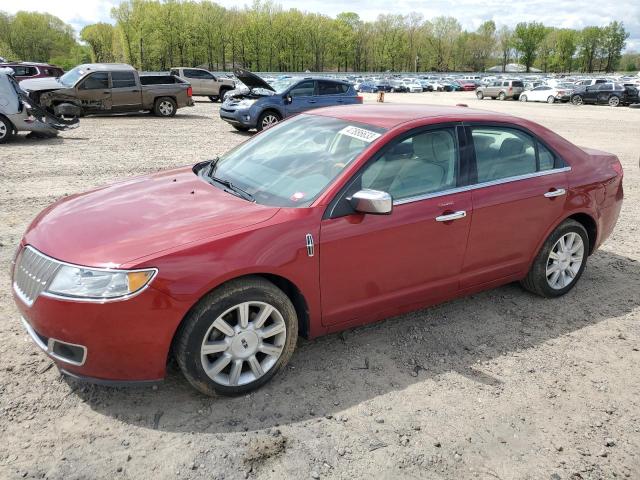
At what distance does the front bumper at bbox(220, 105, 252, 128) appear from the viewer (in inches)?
562

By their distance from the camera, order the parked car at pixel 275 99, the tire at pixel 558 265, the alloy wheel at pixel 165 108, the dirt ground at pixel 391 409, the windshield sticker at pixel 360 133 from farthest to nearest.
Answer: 1. the alloy wheel at pixel 165 108
2. the parked car at pixel 275 99
3. the tire at pixel 558 265
4. the windshield sticker at pixel 360 133
5. the dirt ground at pixel 391 409

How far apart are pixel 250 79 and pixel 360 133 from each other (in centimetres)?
1086

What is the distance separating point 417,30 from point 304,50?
34.2m

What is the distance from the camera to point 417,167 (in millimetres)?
3646

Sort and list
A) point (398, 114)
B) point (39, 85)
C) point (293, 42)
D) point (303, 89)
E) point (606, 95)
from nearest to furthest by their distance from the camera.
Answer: point (398, 114), point (303, 89), point (39, 85), point (606, 95), point (293, 42)

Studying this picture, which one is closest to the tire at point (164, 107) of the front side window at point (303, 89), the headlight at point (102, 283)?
the front side window at point (303, 89)

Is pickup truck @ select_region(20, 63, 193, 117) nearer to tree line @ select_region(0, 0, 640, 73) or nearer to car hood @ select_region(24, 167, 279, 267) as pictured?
car hood @ select_region(24, 167, 279, 267)

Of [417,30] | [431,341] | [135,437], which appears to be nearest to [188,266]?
[135,437]

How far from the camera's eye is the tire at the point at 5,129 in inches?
454

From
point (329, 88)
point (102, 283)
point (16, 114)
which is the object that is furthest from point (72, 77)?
point (102, 283)

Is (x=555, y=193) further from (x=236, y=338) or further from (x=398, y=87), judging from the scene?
(x=398, y=87)

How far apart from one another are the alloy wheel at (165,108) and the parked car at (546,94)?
29.7m

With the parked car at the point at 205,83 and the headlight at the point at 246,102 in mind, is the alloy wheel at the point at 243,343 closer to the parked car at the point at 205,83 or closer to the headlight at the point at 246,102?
the headlight at the point at 246,102

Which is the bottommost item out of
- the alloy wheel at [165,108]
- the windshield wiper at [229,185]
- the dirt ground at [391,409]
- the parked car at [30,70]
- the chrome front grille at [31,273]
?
the dirt ground at [391,409]
